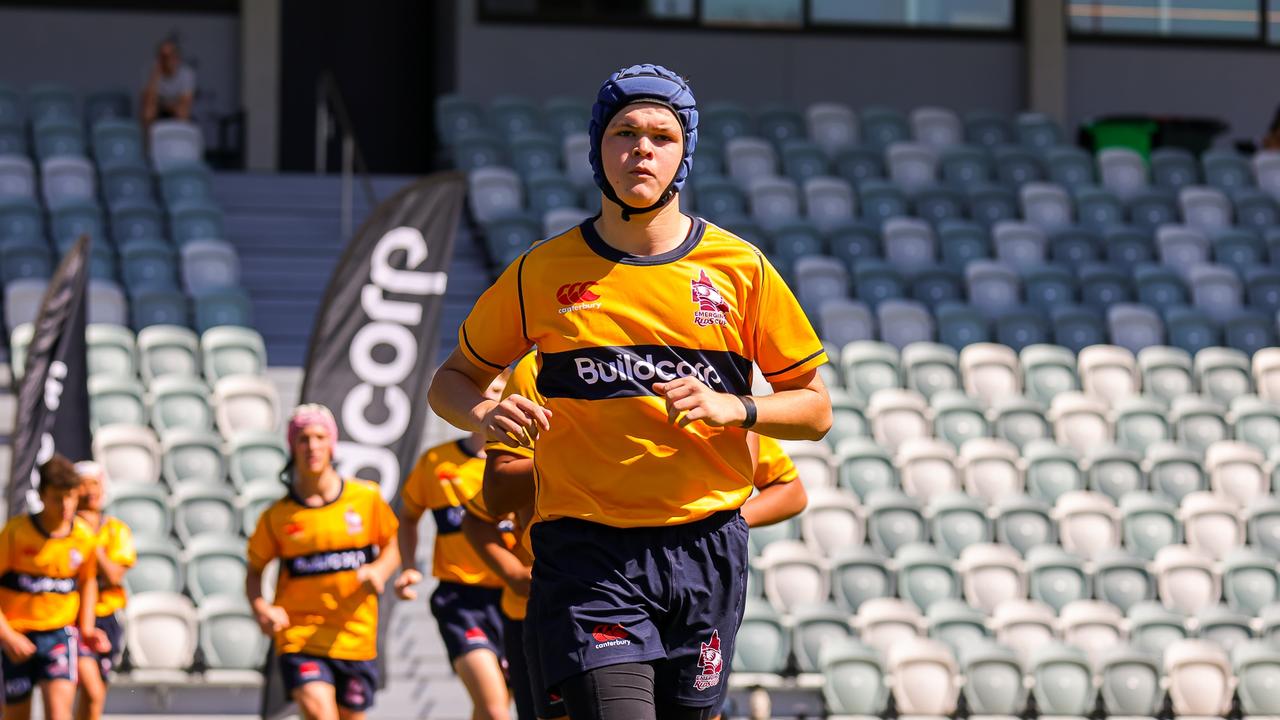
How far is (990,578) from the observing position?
35.8 ft

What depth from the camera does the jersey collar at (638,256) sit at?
12.0 ft

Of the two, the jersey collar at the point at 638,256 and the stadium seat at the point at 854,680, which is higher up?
the jersey collar at the point at 638,256

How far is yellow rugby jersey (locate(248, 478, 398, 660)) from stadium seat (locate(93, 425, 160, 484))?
12.1ft

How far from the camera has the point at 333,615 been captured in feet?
24.8

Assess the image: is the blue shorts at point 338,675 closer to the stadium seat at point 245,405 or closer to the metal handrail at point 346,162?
the stadium seat at point 245,405

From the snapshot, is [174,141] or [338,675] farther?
[174,141]

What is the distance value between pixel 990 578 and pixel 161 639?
4.76m

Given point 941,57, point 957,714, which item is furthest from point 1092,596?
point 941,57

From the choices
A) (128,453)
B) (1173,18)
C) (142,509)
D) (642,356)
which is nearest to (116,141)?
(128,453)

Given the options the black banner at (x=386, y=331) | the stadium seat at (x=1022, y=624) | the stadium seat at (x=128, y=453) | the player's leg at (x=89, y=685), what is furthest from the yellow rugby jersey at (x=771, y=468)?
the stadium seat at (x=128, y=453)

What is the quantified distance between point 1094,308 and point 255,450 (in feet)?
22.4

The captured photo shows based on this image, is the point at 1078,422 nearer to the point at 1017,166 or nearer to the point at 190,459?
the point at 1017,166

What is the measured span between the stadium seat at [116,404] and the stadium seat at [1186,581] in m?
6.35

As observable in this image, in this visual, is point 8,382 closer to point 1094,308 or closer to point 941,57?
point 1094,308
